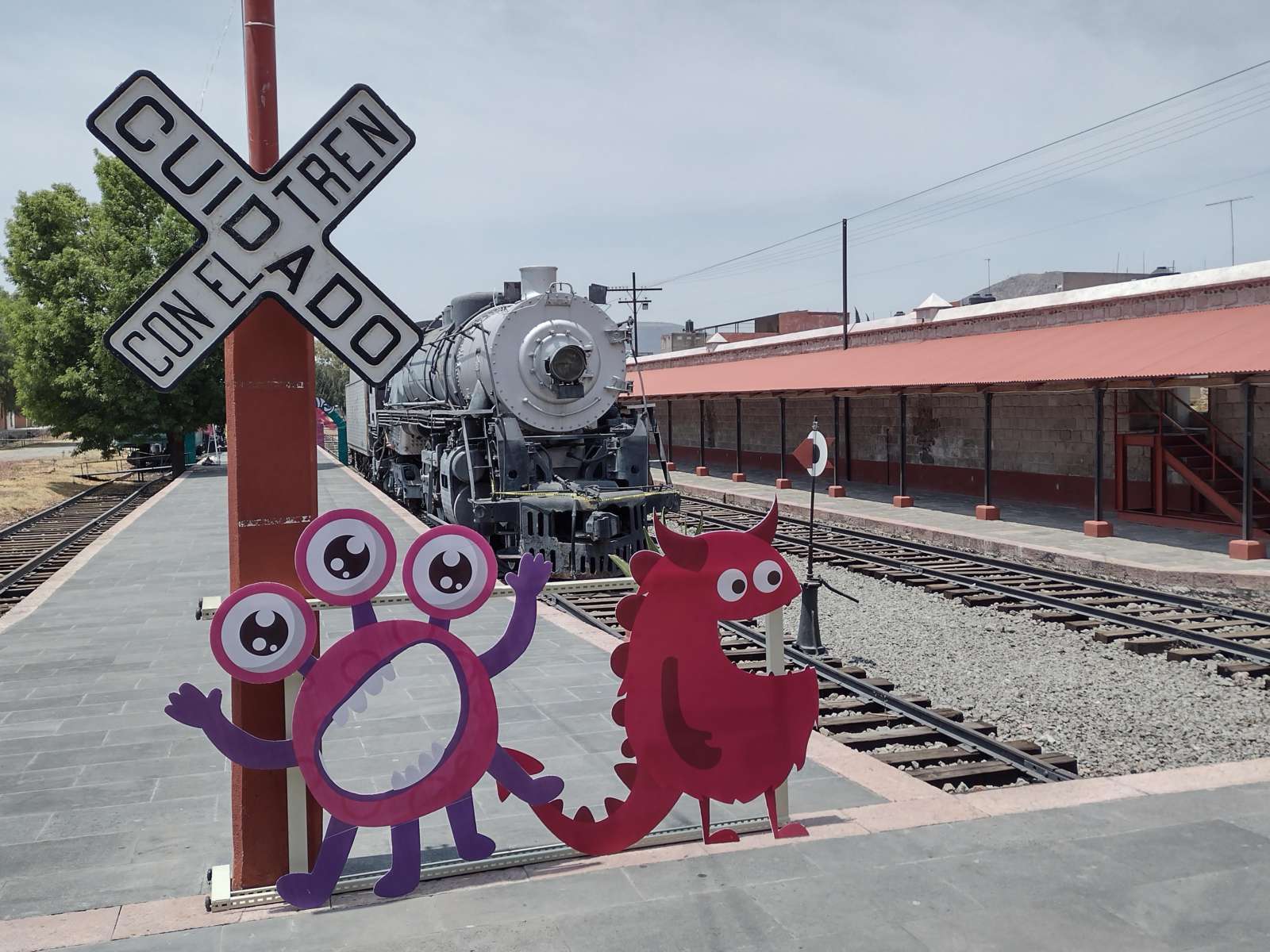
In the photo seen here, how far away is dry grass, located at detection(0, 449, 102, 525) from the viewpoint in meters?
25.5

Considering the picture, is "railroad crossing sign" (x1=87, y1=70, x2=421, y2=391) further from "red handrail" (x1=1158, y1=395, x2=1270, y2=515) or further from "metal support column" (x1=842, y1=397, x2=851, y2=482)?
"metal support column" (x1=842, y1=397, x2=851, y2=482)

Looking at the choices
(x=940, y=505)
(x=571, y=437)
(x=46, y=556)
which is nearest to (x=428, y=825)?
(x=571, y=437)

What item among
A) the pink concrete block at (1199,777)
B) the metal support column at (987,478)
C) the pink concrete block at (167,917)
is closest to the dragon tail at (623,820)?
the pink concrete block at (167,917)

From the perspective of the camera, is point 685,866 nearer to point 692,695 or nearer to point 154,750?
point 692,695

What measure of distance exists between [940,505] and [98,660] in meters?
15.7

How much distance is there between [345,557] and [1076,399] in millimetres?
17193

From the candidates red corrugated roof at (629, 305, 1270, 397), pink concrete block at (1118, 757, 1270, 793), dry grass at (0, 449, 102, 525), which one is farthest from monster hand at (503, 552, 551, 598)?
dry grass at (0, 449, 102, 525)

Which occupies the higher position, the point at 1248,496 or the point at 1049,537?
the point at 1248,496

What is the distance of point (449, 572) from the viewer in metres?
4.39

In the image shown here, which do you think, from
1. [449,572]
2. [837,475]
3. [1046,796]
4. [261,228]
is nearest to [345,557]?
[449,572]

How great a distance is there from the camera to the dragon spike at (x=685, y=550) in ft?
15.1

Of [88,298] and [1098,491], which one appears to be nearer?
[1098,491]

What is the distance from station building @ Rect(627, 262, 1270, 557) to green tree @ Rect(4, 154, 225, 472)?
15.9 metres

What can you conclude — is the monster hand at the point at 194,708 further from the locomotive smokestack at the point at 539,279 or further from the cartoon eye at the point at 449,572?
the locomotive smokestack at the point at 539,279
